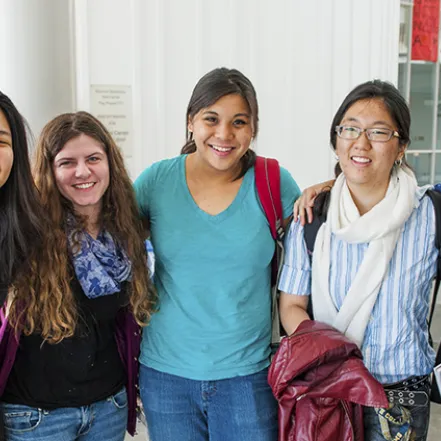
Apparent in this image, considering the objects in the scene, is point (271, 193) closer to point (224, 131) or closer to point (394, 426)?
point (224, 131)

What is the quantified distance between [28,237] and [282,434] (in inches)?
34.8

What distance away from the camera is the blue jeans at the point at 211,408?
5.39ft

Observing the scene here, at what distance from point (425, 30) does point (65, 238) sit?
4.48 meters

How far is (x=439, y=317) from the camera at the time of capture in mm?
4477

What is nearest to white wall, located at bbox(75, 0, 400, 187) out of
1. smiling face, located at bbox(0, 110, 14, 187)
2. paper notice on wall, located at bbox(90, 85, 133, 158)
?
paper notice on wall, located at bbox(90, 85, 133, 158)

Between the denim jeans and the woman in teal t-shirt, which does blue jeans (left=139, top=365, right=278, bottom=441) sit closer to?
the woman in teal t-shirt

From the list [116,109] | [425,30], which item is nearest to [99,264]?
[116,109]

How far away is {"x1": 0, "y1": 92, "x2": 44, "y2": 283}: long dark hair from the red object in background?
4347 millimetres

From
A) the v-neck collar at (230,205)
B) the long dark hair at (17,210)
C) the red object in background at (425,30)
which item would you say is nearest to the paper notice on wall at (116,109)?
the v-neck collar at (230,205)

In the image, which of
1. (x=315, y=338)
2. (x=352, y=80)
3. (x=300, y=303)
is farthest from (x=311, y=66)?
(x=315, y=338)

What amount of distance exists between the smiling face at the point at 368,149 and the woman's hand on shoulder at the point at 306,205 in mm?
144

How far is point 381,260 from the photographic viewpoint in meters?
1.52

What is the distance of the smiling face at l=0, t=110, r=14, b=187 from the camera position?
131cm

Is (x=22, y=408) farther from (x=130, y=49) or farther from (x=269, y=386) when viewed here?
(x=130, y=49)
